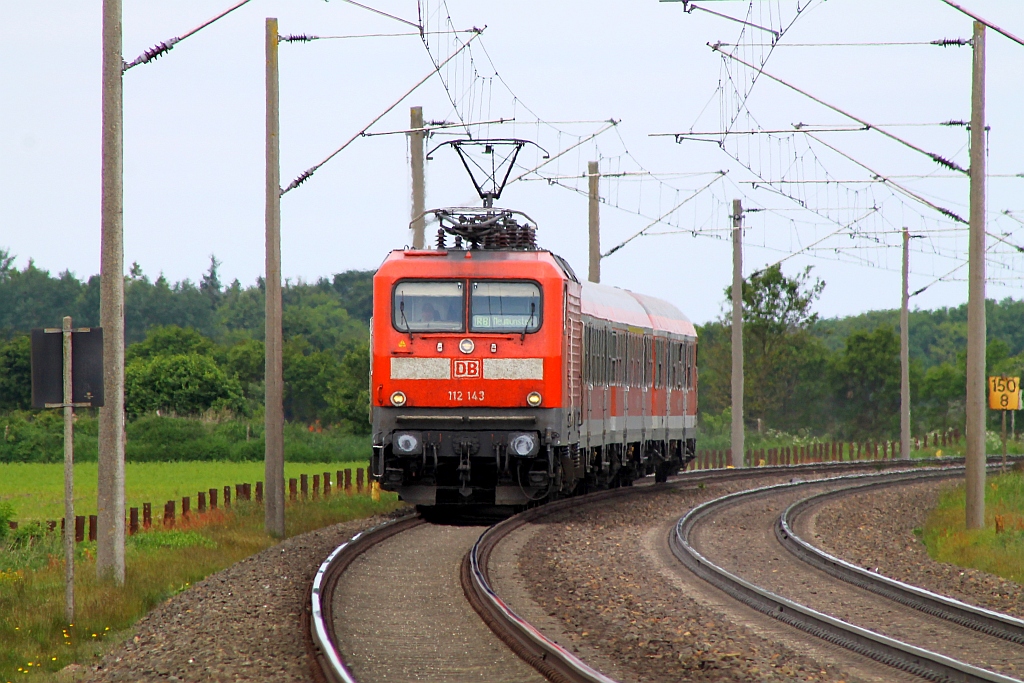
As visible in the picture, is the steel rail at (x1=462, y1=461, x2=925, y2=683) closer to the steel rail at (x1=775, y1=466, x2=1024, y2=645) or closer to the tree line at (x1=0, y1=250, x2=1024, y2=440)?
the steel rail at (x1=775, y1=466, x2=1024, y2=645)

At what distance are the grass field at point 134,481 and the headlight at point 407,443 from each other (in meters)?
10.9

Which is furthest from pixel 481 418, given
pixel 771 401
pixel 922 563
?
pixel 771 401

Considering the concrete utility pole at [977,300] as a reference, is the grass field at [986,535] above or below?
below

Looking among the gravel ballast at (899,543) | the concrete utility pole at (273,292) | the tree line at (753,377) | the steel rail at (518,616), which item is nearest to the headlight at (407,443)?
the steel rail at (518,616)

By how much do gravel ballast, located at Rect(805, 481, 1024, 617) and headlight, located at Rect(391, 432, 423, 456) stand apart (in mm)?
5554

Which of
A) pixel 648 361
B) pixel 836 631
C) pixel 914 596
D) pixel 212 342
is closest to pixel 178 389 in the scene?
pixel 212 342

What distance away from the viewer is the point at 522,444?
17219 mm

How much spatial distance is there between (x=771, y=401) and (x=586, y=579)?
4325 centimetres

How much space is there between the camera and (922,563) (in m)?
16.7

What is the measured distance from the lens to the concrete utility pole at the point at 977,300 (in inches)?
761

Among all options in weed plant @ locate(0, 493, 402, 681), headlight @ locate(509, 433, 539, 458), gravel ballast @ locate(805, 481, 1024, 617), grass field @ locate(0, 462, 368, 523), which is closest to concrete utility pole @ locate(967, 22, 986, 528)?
gravel ballast @ locate(805, 481, 1024, 617)

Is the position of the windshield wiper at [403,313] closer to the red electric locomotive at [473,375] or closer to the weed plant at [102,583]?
the red electric locomotive at [473,375]

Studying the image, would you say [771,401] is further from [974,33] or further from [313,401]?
[974,33]

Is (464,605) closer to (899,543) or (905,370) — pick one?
(899,543)
